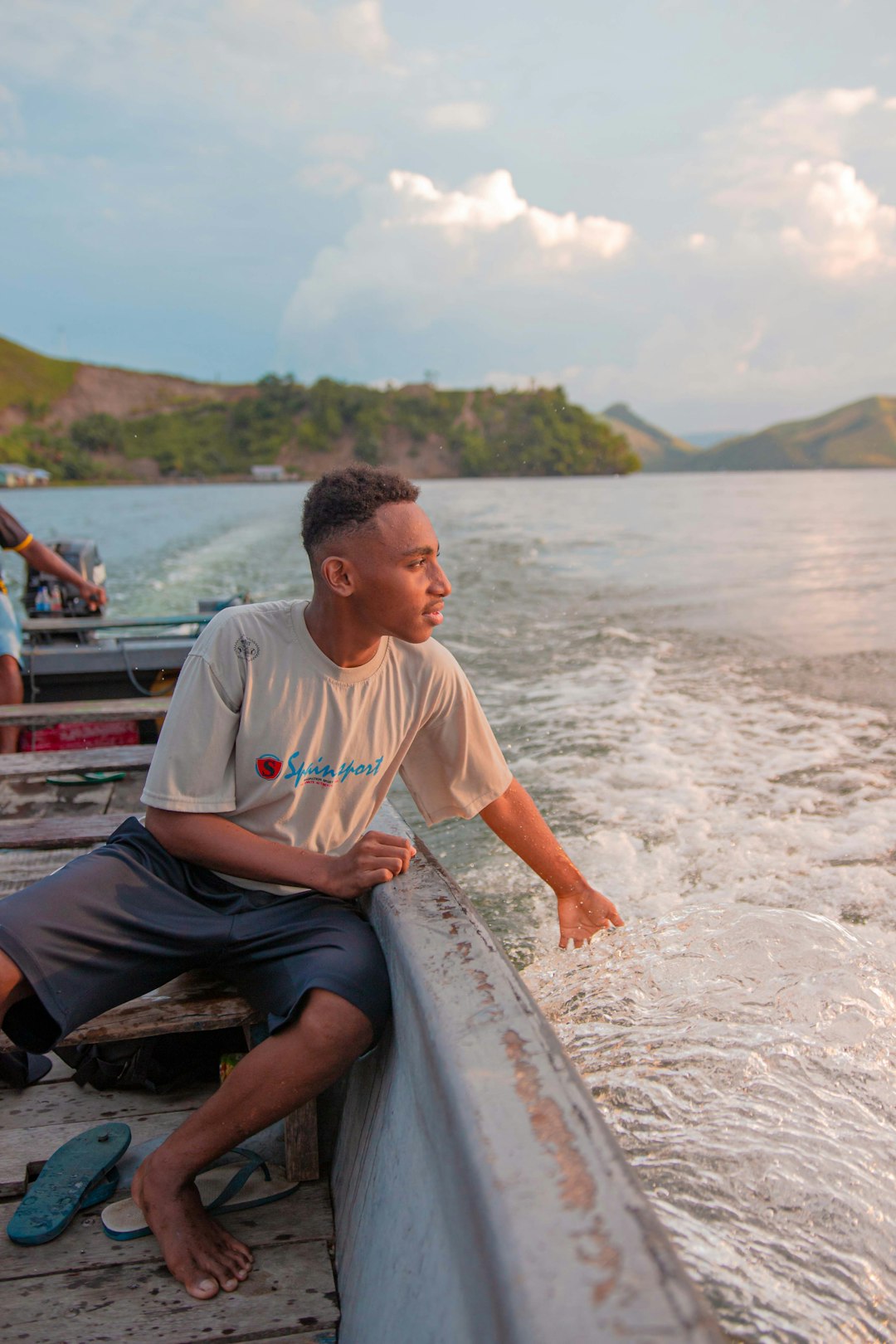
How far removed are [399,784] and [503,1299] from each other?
4612 mm

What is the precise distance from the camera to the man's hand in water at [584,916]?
6.93ft

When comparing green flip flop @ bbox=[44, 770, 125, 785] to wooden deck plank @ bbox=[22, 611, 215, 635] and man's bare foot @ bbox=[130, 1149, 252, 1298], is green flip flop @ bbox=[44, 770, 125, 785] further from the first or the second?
man's bare foot @ bbox=[130, 1149, 252, 1298]

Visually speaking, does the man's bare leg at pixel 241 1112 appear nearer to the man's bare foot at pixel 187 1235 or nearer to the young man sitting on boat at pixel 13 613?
the man's bare foot at pixel 187 1235

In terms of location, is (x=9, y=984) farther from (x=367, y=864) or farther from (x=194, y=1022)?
(x=367, y=864)

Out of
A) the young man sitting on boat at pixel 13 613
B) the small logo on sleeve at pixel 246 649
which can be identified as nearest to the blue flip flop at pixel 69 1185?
the small logo on sleeve at pixel 246 649

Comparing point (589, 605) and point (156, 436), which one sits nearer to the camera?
point (589, 605)

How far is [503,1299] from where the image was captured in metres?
0.82

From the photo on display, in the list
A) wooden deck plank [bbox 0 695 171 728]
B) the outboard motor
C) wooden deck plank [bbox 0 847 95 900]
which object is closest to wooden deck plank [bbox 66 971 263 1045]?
wooden deck plank [bbox 0 847 95 900]

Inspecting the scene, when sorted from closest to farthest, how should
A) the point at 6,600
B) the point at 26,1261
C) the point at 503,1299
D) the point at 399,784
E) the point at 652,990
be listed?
the point at 503,1299 < the point at 26,1261 < the point at 652,990 < the point at 6,600 < the point at 399,784

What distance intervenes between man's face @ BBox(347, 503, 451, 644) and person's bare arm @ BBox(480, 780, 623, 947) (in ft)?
1.62

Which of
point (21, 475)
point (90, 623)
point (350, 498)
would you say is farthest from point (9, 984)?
point (21, 475)

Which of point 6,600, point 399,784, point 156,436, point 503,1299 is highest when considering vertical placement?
point 156,436

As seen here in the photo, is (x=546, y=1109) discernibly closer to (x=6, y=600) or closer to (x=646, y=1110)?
(x=646, y=1110)

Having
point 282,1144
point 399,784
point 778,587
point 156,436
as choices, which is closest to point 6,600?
point 399,784
